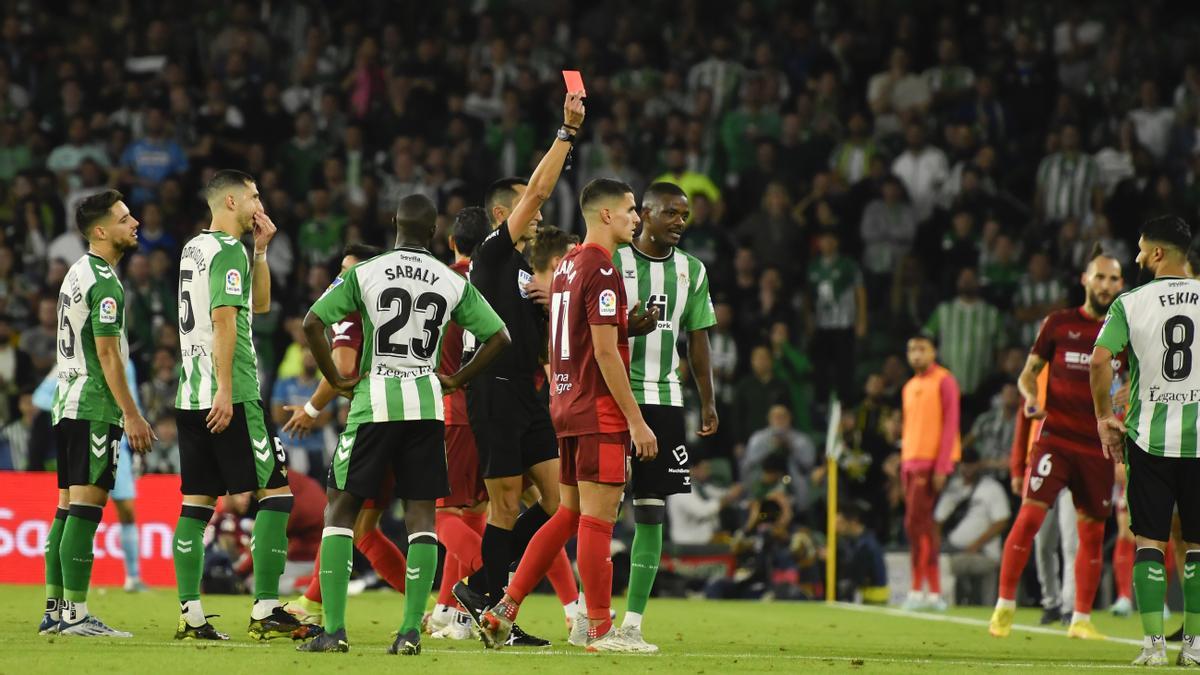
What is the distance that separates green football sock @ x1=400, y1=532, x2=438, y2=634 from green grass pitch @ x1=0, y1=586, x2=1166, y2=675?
0.66 ft

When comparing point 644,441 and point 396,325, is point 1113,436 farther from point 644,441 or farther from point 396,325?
point 396,325

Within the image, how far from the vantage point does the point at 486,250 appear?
366 inches

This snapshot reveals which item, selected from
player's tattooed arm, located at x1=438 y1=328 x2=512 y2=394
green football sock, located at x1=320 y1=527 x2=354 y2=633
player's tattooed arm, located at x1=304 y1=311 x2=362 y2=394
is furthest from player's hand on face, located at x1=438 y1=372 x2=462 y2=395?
green football sock, located at x1=320 y1=527 x2=354 y2=633

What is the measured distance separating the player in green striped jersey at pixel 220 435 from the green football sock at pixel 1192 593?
15.9 feet

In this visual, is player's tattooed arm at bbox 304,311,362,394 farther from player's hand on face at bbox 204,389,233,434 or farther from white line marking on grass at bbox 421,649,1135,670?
white line marking on grass at bbox 421,649,1135,670

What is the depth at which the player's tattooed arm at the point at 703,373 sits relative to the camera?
31.4ft

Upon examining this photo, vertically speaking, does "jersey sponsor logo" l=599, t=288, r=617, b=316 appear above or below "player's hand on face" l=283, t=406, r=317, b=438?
above

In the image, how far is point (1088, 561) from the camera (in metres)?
11.4

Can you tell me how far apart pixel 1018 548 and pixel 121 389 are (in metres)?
6.10

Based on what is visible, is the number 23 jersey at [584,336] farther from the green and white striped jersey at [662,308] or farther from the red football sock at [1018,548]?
the red football sock at [1018,548]

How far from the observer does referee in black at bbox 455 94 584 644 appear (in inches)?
371

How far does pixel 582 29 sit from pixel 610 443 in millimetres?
15937

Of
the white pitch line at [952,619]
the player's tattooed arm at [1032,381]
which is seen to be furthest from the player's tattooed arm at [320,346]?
the white pitch line at [952,619]

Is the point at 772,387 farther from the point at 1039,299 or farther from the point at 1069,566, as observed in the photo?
the point at 1069,566
